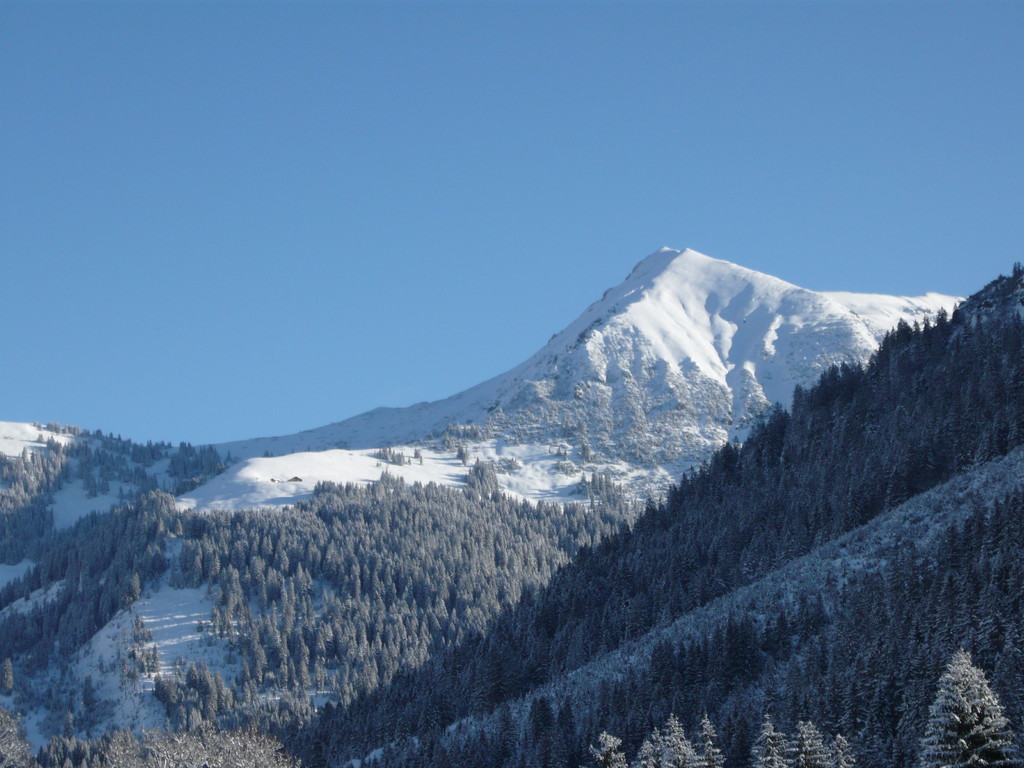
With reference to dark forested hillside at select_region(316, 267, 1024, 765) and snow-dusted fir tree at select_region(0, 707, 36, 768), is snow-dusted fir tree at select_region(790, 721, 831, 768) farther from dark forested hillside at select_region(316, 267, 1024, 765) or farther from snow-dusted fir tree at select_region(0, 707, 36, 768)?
snow-dusted fir tree at select_region(0, 707, 36, 768)

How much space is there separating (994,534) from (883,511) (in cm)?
3096

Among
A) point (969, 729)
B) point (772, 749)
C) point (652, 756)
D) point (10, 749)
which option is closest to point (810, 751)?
point (772, 749)

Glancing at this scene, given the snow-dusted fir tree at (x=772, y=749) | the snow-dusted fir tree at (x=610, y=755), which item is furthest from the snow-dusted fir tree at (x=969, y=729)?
the snow-dusted fir tree at (x=610, y=755)

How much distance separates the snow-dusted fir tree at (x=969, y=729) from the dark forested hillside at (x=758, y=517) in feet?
174

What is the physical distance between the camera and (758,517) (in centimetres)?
15738

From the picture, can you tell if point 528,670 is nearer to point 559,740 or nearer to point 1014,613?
point 559,740

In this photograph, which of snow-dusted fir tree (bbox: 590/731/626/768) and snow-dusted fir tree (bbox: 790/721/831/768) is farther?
snow-dusted fir tree (bbox: 590/731/626/768)

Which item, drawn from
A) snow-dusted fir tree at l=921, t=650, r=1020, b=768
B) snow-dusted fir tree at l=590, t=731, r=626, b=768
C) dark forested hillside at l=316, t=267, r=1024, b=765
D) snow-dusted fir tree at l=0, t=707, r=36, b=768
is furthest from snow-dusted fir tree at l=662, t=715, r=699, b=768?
snow-dusted fir tree at l=0, t=707, r=36, b=768

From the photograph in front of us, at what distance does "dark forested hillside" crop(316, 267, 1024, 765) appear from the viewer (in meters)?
140

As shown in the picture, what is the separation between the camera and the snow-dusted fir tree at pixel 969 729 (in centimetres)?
6016

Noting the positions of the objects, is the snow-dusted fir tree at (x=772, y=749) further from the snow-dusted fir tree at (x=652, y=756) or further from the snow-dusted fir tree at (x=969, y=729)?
the snow-dusted fir tree at (x=969, y=729)

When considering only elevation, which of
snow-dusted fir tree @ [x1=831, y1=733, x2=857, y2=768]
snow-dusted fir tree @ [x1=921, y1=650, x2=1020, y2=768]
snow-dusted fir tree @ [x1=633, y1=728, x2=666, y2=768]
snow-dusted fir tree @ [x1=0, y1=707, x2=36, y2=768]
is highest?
snow-dusted fir tree @ [x1=921, y1=650, x2=1020, y2=768]

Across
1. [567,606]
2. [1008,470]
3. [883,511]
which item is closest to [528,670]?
[567,606]

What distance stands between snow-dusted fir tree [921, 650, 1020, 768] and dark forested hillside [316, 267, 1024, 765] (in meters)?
53.2
